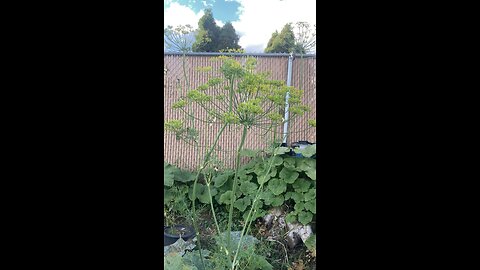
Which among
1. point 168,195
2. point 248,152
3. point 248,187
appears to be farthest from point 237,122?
point 168,195

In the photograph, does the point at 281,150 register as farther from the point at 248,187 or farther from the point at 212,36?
the point at 212,36

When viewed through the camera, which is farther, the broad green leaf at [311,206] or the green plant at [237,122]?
the broad green leaf at [311,206]

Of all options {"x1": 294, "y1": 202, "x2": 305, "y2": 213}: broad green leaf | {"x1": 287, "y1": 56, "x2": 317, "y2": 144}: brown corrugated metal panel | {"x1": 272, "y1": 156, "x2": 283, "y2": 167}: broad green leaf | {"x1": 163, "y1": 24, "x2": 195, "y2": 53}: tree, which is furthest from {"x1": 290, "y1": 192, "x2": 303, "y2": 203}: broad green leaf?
{"x1": 163, "y1": 24, "x2": 195, "y2": 53}: tree

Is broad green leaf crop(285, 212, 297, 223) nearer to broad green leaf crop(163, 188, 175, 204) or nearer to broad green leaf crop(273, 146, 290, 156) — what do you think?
broad green leaf crop(273, 146, 290, 156)

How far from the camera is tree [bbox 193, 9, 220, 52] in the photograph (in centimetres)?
155

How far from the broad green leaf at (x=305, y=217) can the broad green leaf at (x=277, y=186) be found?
0.41 ft

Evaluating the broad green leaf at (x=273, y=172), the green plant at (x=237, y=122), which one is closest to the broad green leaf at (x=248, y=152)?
the green plant at (x=237, y=122)

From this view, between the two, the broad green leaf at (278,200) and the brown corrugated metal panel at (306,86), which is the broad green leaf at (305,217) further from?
the brown corrugated metal panel at (306,86)

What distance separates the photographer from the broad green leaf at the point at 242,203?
171 centimetres

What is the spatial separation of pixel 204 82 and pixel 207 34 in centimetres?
18
